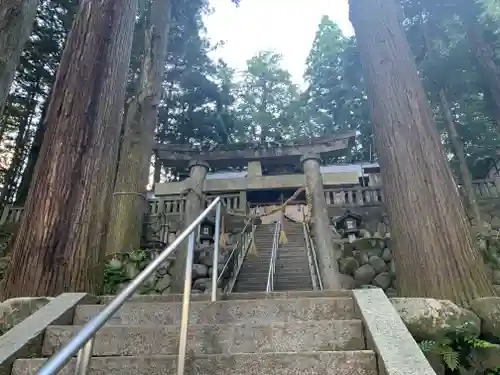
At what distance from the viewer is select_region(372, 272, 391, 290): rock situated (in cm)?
709

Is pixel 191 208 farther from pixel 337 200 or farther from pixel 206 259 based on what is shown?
pixel 337 200

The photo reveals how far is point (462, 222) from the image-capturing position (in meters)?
2.98

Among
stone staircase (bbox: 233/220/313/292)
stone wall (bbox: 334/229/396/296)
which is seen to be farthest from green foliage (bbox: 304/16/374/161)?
stone wall (bbox: 334/229/396/296)

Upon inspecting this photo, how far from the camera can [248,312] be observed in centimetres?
229

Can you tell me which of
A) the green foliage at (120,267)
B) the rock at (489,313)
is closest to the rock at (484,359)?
the rock at (489,313)

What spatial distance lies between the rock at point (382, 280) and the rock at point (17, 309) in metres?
5.92

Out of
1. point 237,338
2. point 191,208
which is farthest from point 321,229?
point 237,338

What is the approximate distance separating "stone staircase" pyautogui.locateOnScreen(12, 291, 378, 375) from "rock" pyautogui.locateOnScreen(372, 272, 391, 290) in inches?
200

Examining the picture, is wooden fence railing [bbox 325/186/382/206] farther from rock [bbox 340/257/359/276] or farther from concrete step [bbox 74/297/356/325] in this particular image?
concrete step [bbox 74/297/356/325]

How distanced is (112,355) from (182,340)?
0.50 meters

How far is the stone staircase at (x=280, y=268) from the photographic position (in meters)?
6.45

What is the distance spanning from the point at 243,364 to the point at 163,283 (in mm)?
5513

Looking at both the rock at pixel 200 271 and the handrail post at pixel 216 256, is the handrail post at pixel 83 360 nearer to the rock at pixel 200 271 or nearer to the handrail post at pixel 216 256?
the handrail post at pixel 216 256

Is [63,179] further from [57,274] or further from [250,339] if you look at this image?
[250,339]
